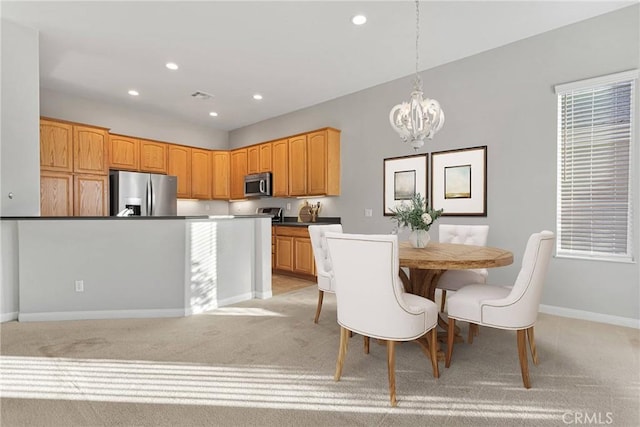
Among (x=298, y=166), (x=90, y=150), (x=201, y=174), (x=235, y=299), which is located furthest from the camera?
(x=201, y=174)

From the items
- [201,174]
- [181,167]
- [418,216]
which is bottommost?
[418,216]

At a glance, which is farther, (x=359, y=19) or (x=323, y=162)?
(x=323, y=162)

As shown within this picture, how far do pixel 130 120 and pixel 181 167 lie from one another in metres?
1.17

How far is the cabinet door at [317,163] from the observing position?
5.21 meters

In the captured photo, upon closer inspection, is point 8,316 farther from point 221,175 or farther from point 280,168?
point 221,175

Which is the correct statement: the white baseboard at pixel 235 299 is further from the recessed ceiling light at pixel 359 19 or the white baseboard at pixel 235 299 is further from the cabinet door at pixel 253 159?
the recessed ceiling light at pixel 359 19

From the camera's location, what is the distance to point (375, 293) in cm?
182

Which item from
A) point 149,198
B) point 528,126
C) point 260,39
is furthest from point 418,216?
point 149,198

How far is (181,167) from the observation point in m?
6.49

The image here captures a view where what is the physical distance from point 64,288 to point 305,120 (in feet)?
13.8

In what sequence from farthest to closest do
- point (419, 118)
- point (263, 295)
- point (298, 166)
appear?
1. point (298, 166)
2. point (263, 295)
3. point (419, 118)

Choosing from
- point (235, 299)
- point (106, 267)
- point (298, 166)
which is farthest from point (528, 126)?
point (106, 267)

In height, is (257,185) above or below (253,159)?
below

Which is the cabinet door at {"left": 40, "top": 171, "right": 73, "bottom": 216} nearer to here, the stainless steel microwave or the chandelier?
the stainless steel microwave
